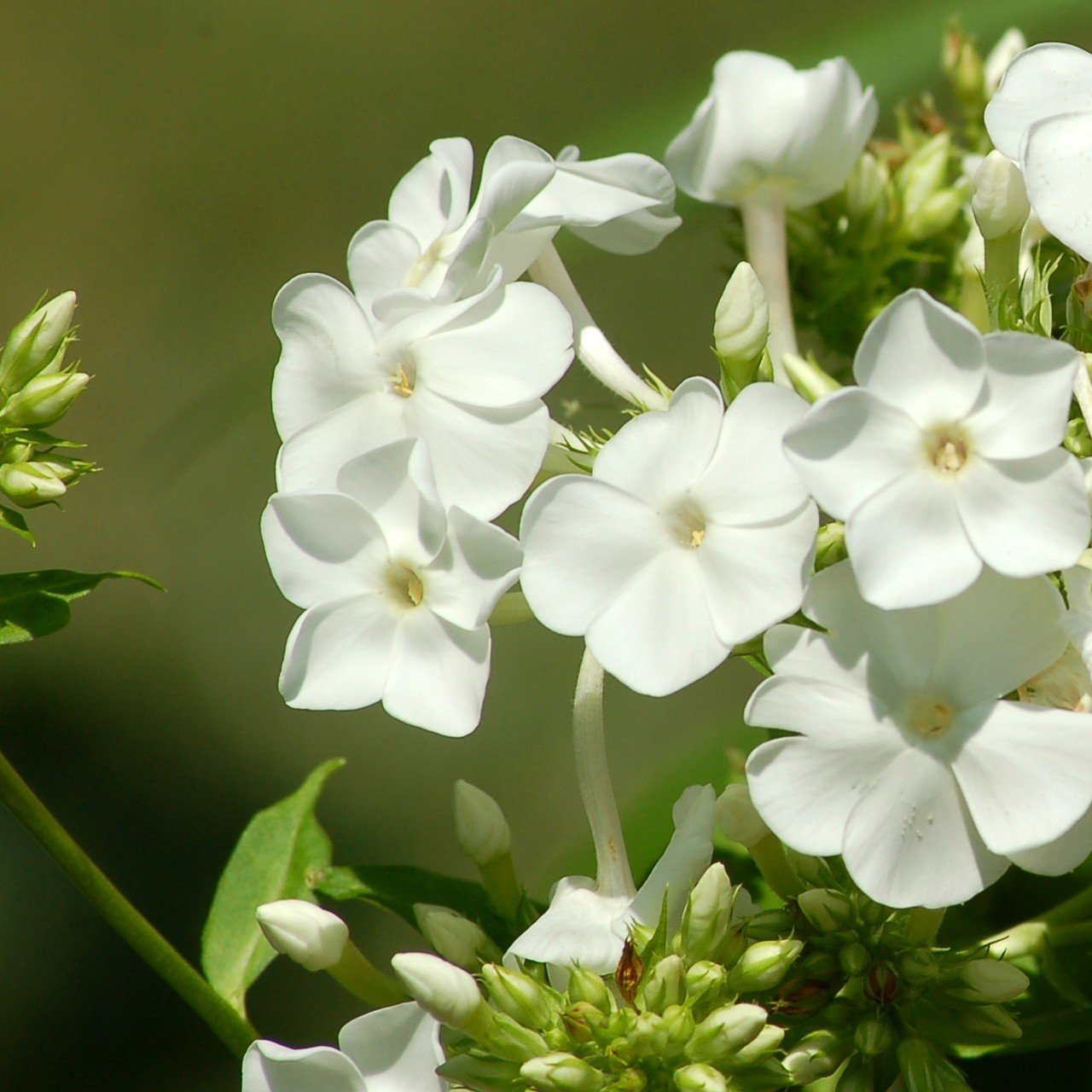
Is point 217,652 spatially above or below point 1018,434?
below

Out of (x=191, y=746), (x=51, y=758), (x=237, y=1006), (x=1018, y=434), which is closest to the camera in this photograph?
(x=1018, y=434)

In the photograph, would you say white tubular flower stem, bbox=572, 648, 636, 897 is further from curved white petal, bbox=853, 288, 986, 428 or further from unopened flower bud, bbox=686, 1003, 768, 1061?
curved white petal, bbox=853, 288, 986, 428

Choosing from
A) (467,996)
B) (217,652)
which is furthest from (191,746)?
(467,996)

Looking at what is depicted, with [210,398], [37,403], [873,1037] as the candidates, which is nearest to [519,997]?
[873,1037]

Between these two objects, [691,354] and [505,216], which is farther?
[691,354]

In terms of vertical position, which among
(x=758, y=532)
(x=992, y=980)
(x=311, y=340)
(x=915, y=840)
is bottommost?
(x=992, y=980)

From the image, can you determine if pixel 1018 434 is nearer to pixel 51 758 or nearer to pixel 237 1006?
pixel 237 1006

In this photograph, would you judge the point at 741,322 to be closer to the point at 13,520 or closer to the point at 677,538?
the point at 677,538

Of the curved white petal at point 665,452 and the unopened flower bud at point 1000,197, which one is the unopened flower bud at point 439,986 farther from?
the unopened flower bud at point 1000,197

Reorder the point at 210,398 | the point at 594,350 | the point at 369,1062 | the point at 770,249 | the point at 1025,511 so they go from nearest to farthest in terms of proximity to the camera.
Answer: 1. the point at 1025,511
2. the point at 369,1062
3. the point at 594,350
4. the point at 770,249
5. the point at 210,398
